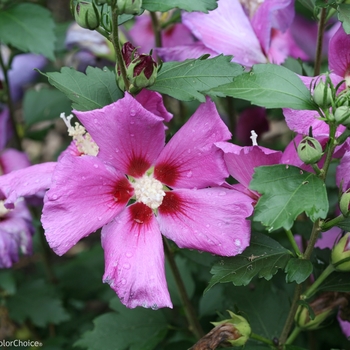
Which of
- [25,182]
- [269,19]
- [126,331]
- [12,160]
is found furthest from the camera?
[12,160]

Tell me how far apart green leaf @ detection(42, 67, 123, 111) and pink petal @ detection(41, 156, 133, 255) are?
12cm

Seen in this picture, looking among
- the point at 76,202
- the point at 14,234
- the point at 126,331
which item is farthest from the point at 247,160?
the point at 14,234

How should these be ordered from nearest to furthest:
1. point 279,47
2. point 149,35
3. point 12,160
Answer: point 279,47
point 12,160
point 149,35

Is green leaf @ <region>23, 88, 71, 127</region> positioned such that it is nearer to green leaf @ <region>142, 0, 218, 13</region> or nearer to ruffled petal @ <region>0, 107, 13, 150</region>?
ruffled petal @ <region>0, 107, 13, 150</region>

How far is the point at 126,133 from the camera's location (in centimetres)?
99

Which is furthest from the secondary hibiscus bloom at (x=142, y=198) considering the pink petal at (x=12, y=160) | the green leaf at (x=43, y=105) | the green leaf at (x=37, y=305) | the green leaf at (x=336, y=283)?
the green leaf at (x=43, y=105)

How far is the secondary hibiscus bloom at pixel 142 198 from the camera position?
95 cm

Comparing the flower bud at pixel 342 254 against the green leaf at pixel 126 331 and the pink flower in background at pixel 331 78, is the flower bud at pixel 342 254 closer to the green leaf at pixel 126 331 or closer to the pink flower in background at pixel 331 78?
the pink flower in background at pixel 331 78

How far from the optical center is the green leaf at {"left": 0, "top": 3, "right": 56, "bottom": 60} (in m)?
1.67

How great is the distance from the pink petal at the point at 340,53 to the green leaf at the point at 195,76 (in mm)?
194

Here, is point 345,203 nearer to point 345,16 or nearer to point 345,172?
point 345,172

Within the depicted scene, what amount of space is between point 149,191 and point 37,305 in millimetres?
1014

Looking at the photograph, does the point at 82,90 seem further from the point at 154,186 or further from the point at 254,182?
the point at 254,182

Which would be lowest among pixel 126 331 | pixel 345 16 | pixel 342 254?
pixel 126 331
